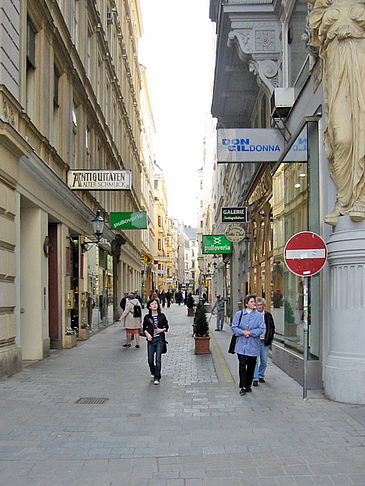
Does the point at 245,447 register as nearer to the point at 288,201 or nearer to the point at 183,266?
the point at 288,201

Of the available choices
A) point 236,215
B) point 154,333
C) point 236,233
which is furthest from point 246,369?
point 236,233

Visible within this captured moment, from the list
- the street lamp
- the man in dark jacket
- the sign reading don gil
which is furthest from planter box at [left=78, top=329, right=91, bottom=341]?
the man in dark jacket

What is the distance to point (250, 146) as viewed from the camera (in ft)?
45.4

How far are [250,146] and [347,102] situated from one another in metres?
5.03

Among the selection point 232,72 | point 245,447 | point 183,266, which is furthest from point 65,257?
point 183,266

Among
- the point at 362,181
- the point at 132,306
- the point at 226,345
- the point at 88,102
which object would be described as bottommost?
the point at 226,345

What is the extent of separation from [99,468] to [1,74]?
758 centimetres

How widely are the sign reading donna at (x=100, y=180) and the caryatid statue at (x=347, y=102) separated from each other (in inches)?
306

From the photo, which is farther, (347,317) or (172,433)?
(347,317)

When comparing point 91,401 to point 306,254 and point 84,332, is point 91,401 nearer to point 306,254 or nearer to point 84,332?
point 306,254

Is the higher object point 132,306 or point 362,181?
point 362,181

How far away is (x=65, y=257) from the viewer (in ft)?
53.7

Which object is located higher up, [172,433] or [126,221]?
[126,221]

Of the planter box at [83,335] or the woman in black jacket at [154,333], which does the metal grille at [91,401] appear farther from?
the planter box at [83,335]
